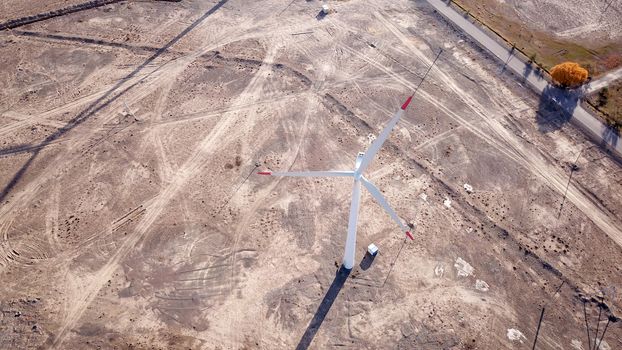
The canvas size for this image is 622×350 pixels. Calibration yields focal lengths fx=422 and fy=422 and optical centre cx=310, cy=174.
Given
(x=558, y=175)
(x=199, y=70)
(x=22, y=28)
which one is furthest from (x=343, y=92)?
(x=22, y=28)

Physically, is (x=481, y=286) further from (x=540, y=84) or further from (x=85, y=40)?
(x=85, y=40)

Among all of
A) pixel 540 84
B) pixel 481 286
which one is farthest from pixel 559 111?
pixel 481 286

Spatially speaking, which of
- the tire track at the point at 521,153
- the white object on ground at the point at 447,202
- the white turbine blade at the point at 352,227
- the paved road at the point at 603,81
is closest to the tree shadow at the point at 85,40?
the tire track at the point at 521,153

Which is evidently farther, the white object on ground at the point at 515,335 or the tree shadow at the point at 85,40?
the tree shadow at the point at 85,40

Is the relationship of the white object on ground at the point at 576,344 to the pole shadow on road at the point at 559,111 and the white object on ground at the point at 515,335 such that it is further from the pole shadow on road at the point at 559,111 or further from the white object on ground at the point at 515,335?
the pole shadow on road at the point at 559,111

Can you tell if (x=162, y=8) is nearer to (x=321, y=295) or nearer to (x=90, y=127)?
(x=90, y=127)

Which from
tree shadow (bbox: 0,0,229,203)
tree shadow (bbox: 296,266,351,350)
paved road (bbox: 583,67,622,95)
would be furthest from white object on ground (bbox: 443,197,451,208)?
tree shadow (bbox: 0,0,229,203)
